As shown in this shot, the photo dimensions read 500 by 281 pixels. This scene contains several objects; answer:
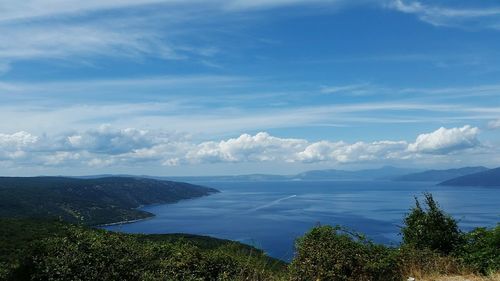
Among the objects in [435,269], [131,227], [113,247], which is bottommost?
[131,227]

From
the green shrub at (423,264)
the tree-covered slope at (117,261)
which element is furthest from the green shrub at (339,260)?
the tree-covered slope at (117,261)

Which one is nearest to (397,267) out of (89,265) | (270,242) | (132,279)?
(132,279)

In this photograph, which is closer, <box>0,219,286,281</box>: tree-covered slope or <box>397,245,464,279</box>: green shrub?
<box>0,219,286,281</box>: tree-covered slope

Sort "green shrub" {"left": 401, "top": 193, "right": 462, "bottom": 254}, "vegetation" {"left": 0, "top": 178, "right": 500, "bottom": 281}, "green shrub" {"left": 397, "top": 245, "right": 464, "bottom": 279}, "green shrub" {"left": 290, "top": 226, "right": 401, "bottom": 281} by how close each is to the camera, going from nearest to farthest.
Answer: "vegetation" {"left": 0, "top": 178, "right": 500, "bottom": 281} → "green shrub" {"left": 290, "top": 226, "right": 401, "bottom": 281} → "green shrub" {"left": 397, "top": 245, "right": 464, "bottom": 279} → "green shrub" {"left": 401, "top": 193, "right": 462, "bottom": 254}

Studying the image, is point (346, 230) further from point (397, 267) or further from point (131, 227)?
point (131, 227)

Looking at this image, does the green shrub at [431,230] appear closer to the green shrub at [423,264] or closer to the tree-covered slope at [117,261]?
the green shrub at [423,264]

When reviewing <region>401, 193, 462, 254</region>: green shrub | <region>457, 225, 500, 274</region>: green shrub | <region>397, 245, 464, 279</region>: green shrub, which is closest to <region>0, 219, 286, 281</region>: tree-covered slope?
<region>397, 245, 464, 279</region>: green shrub

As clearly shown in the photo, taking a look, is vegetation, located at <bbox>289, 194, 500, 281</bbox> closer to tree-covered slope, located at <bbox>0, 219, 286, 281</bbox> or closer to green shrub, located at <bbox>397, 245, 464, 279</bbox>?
green shrub, located at <bbox>397, 245, 464, 279</bbox>
